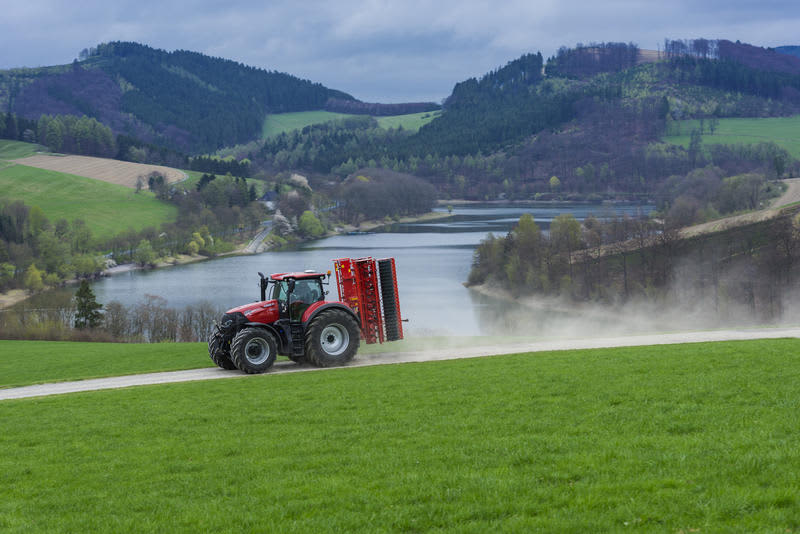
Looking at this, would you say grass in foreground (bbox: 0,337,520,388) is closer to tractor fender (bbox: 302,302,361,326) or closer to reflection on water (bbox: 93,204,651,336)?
tractor fender (bbox: 302,302,361,326)

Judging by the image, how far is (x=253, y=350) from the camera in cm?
2138

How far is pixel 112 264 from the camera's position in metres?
128

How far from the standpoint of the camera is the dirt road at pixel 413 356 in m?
21.5

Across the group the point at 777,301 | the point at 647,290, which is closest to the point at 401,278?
the point at 647,290

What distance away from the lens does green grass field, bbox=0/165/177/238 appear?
150250mm

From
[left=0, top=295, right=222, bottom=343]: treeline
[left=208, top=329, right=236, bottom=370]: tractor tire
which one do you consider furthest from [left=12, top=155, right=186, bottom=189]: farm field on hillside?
[left=208, top=329, right=236, bottom=370]: tractor tire

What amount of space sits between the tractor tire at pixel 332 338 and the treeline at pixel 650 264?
49354 millimetres

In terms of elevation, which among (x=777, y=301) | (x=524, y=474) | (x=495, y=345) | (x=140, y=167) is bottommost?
(x=777, y=301)

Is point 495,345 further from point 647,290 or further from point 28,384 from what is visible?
point 647,290

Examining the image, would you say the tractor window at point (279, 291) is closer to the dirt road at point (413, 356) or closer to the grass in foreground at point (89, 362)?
the dirt road at point (413, 356)

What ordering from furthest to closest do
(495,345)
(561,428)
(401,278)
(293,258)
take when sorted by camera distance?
(293,258), (401,278), (495,345), (561,428)

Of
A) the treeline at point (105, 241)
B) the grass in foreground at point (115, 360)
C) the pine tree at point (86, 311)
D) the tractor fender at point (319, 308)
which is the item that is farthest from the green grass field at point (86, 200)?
the tractor fender at point (319, 308)

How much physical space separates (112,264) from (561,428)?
128683 millimetres

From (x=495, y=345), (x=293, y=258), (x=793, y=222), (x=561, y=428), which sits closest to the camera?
(x=561, y=428)
